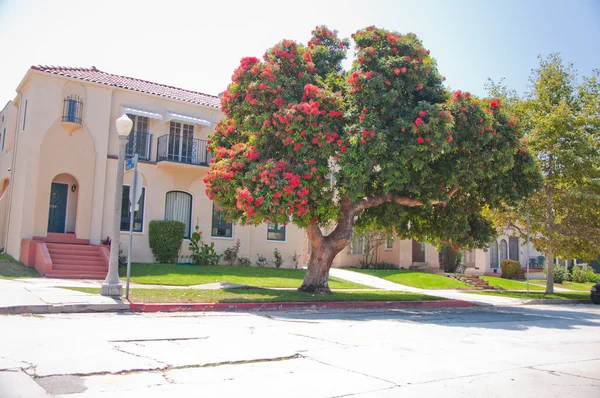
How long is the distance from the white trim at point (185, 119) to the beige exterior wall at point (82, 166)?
11.1 inches

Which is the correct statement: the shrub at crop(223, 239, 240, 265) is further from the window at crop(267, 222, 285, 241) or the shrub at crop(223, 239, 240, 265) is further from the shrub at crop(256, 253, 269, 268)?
the window at crop(267, 222, 285, 241)

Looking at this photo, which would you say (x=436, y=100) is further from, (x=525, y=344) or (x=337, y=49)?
(x=525, y=344)

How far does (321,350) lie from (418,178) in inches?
357

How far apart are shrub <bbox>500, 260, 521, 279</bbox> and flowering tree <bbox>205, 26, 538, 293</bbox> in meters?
19.7

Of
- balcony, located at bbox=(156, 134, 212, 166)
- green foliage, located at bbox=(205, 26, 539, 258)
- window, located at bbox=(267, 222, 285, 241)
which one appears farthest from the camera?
window, located at bbox=(267, 222, 285, 241)

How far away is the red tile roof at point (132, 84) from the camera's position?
859 inches

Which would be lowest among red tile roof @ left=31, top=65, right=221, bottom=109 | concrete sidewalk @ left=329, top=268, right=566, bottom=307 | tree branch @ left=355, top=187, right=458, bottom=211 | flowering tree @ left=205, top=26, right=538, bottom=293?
concrete sidewalk @ left=329, top=268, right=566, bottom=307

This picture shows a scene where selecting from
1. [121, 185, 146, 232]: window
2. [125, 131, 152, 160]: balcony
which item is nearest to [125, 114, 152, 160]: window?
[125, 131, 152, 160]: balcony

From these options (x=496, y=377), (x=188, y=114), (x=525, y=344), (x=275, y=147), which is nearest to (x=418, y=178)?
(x=275, y=147)

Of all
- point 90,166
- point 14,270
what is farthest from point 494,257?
point 14,270

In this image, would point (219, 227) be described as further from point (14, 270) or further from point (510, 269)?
point (510, 269)

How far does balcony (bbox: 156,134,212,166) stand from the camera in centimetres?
2380

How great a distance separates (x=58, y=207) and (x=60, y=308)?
474 inches

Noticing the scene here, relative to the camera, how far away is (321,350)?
8016 mm
